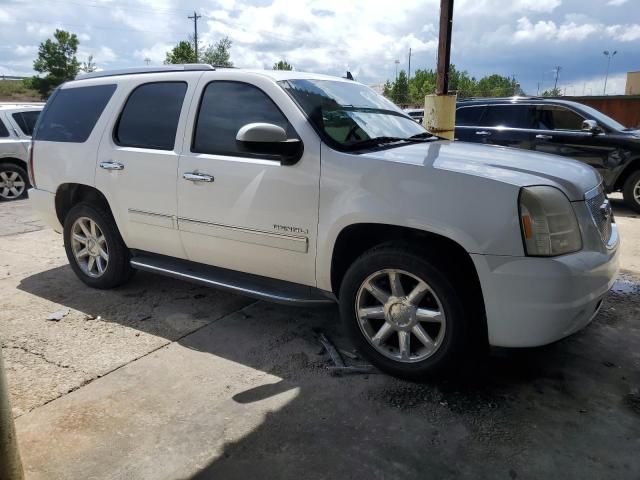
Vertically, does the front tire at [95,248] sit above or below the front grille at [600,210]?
below

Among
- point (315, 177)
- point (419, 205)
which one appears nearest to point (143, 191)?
point (315, 177)

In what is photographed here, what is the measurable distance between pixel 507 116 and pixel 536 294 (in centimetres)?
715

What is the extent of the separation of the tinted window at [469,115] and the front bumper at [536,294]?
6.94 m

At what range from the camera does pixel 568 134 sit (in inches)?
334

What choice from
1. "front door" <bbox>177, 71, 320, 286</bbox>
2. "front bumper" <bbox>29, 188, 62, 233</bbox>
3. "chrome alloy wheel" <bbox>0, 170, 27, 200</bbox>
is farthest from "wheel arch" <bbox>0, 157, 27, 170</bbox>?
"front door" <bbox>177, 71, 320, 286</bbox>

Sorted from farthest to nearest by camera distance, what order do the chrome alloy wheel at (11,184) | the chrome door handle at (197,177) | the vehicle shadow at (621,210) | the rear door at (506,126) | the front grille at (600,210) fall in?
the chrome alloy wheel at (11,184)
the rear door at (506,126)
the vehicle shadow at (621,210)
the chrome door handle at (197,177)
the front grille at (600,210)

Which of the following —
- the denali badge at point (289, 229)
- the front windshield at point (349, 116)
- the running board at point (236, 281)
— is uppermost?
the front windshield at point (349, 116)

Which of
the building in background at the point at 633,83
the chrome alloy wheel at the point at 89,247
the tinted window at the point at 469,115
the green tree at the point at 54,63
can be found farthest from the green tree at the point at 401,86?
the chrome alloy wheel at the point at 89,247

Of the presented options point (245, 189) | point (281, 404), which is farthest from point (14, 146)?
point (281, 404)

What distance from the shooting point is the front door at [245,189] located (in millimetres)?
3352

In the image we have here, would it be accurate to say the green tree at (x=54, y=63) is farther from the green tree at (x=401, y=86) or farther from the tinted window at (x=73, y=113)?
the tinted window at (x=73, y=113)

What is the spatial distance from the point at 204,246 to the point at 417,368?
1.81 meters

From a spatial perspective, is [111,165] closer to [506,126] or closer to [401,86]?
[506,126]

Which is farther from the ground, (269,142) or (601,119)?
(601,119)
